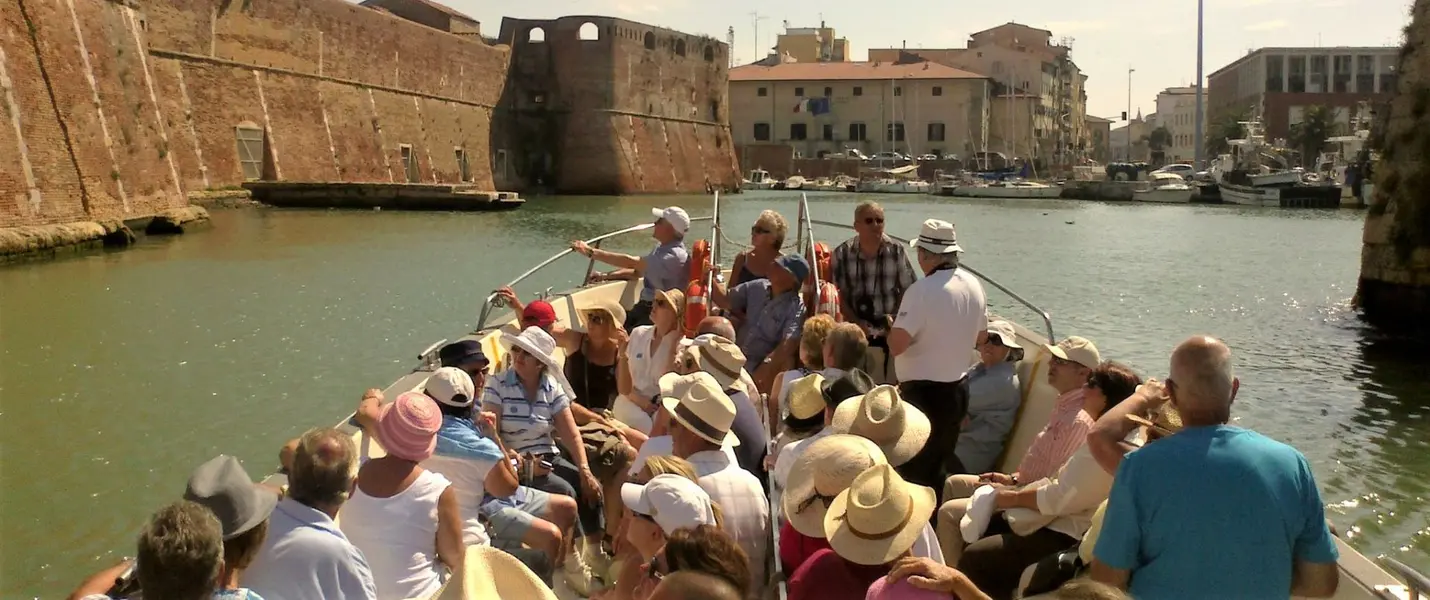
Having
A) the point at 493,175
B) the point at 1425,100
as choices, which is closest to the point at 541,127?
the point at 493,175

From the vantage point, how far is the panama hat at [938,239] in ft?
15.5

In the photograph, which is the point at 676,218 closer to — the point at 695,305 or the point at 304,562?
the point at 695,305

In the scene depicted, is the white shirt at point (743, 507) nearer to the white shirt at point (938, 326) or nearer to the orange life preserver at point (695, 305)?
the white shirt at point (938, 326)

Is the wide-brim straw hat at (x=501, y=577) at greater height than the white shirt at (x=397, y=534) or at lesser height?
greater

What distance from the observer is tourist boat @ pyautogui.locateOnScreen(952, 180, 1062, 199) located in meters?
60.2

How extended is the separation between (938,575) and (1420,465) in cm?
792

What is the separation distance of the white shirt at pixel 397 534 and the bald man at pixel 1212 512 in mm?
1850

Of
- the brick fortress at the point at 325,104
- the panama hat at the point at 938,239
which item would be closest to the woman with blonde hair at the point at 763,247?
the panama hat at the point at 938,239

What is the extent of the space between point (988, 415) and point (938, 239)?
A: 1020mm

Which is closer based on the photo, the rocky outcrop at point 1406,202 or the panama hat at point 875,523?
the panama hat at point 875,523

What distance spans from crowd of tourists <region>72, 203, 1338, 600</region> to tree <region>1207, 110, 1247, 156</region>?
76353 millimetres

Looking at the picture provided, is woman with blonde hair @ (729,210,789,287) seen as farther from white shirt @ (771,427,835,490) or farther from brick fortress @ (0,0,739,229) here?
brick fortress @ (0,0,739,229)

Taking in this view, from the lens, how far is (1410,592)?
115 inches

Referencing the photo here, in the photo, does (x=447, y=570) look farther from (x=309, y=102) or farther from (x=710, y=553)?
(x=309, y=102)
